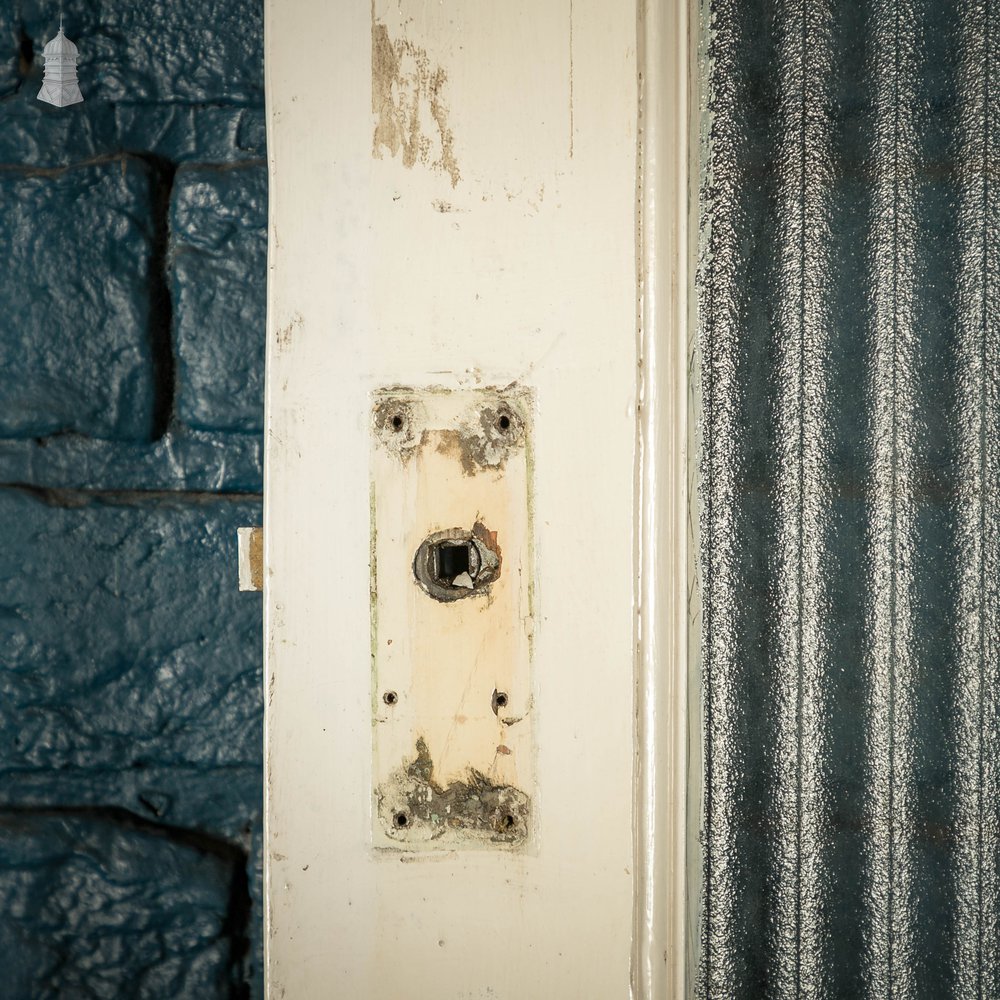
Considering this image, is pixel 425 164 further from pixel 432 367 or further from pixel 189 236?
pixel 189 236

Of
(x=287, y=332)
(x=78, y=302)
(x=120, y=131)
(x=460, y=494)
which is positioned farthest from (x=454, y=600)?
(x=120, y=131)

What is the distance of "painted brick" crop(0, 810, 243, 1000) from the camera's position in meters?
0.70

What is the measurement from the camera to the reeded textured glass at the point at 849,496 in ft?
1.78

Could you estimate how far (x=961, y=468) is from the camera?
1.80ft

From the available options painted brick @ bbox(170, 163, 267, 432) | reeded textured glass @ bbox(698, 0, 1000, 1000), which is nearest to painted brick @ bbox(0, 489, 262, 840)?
painted brick @ bbox(170, 163, 267, 432)

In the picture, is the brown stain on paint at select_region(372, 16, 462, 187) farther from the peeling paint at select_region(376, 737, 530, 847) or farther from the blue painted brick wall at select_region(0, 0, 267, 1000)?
the peeling paint at select_region(376, 737, 530, 847)

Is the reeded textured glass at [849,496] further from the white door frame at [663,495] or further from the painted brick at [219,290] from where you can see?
the painted brick at [219,290]

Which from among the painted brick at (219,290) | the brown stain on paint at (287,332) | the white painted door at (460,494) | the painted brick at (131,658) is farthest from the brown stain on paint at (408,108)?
the painted brick at (131,658)

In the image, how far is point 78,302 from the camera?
0.70 metres

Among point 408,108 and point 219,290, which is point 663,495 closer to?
point 408,108

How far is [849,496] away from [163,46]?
0.77m

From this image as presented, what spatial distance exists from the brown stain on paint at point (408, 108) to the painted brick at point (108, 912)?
675 millimetres

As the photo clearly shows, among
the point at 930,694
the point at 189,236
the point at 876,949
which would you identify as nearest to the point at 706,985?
the point at 876,949

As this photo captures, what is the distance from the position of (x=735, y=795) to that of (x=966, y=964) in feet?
0.72
